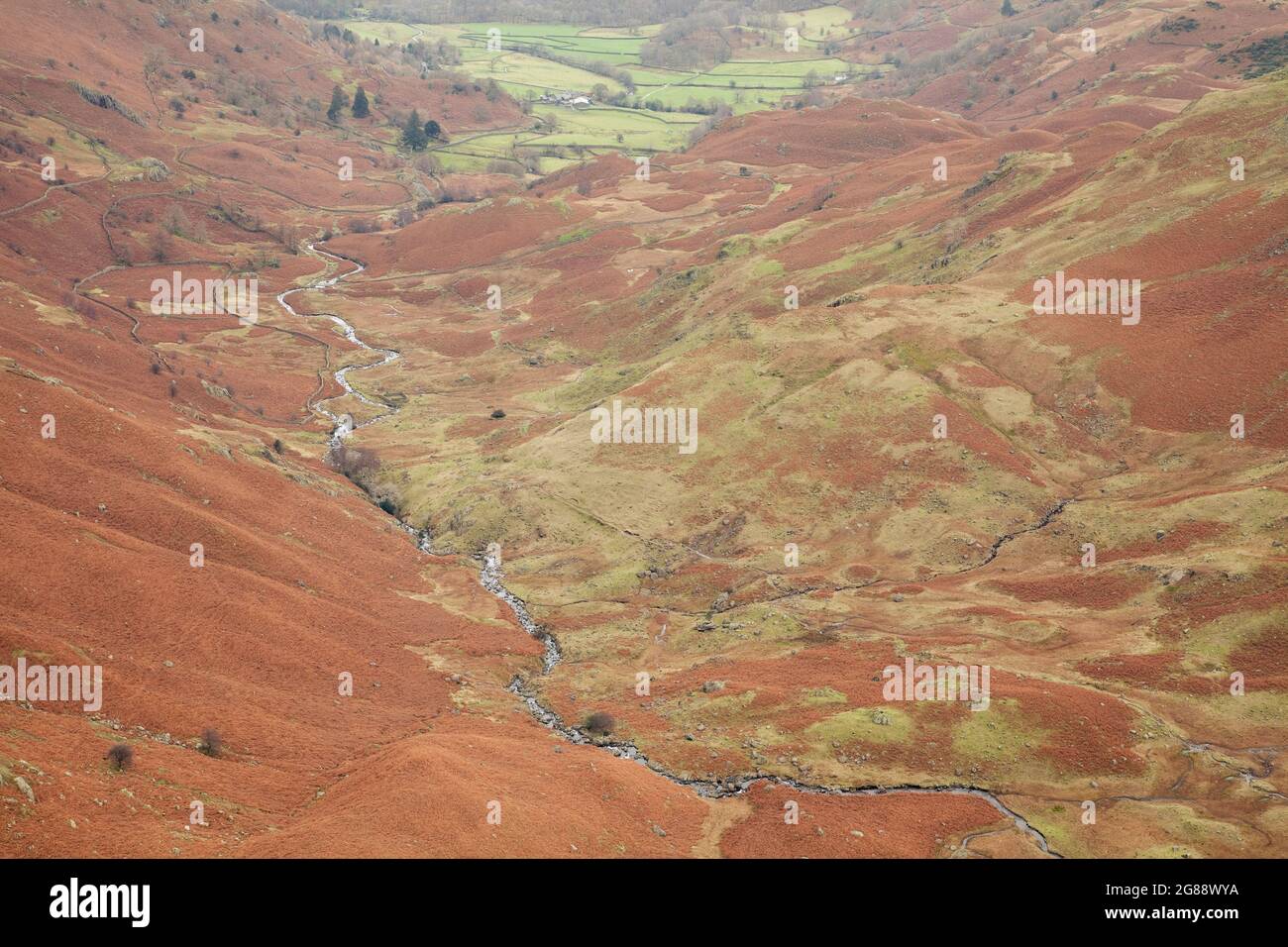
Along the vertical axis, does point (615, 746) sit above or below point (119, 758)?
below

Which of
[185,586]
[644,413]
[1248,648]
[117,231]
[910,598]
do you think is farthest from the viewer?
[117,231]

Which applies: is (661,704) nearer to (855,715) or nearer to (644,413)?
(855,715)

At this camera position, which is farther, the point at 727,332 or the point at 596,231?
the point at 596,231

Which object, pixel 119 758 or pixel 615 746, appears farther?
pixel 615 746

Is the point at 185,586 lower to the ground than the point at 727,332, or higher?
lower

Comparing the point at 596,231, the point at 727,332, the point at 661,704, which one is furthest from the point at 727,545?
the point at 596,231

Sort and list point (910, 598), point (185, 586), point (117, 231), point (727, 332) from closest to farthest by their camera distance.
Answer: point (185, 586)
point (910, 598)
point (727, 332)
point (117, 231)

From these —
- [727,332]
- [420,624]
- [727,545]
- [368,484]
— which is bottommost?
[420,624]

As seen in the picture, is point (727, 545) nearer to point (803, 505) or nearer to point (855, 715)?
point (803, 505)

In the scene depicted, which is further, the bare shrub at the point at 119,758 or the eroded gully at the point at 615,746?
the eroded gully at the point at 615,746

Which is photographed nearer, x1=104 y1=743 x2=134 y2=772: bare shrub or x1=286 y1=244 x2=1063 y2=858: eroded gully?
x1=104 y1=743 x2=134 y2=772: bare shrub
